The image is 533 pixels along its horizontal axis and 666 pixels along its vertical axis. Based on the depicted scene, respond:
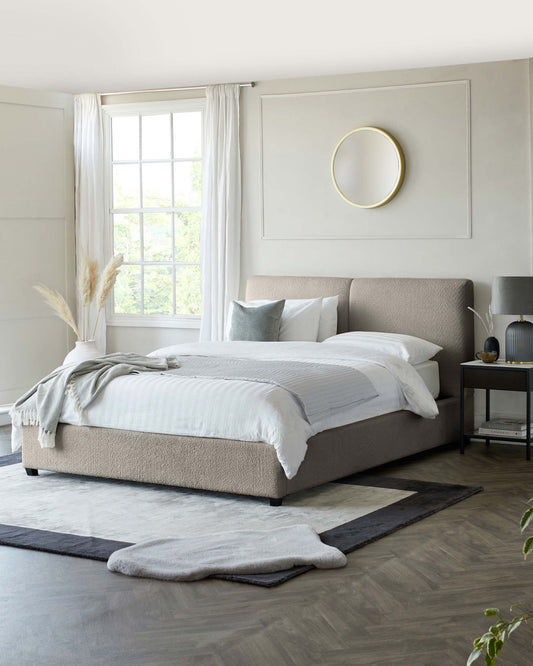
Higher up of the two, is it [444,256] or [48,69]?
[48,69]

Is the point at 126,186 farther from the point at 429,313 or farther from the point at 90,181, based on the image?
the point at 429,313

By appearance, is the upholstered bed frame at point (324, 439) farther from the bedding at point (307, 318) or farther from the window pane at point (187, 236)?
the window pane at point (187, 236)

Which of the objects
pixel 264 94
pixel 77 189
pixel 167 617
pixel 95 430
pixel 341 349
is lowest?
pixel 167 617

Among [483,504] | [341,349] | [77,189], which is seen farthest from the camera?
[77,189]

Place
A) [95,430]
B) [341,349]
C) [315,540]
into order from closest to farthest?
1. [315,540]
2. [95,430]
3. [341,349]

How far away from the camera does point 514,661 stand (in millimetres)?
2895

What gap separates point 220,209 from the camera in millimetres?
7500

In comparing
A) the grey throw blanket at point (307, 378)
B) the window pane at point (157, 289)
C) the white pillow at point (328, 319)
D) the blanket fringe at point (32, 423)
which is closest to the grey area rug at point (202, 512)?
the blanket fringe at point (32, 423)

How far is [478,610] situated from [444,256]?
148 inches

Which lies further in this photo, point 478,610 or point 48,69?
point 48,69

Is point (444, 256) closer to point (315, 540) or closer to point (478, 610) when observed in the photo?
point (315, 540)

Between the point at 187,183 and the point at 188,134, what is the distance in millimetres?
382

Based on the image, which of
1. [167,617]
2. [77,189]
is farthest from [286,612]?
[77,189]

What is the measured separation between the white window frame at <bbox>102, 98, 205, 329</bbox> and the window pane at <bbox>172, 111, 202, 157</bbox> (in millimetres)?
60
